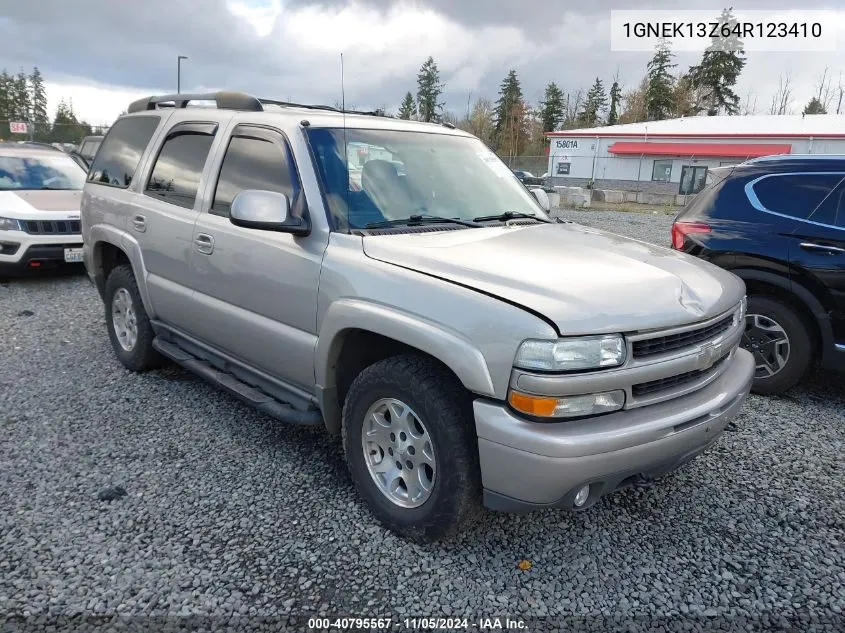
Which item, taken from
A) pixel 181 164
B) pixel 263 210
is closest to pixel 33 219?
pixel 181 164

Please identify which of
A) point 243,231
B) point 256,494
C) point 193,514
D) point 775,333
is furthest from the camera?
point 775,333

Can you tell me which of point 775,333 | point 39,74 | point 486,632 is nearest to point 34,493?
point 486,632

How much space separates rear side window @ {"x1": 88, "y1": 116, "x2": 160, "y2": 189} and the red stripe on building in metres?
33.4

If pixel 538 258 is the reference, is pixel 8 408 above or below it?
below

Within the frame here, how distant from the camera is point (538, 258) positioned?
2.86 meters

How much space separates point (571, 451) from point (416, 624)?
903 mm

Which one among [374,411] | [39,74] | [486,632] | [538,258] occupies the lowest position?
[486,632]

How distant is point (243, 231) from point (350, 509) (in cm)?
163

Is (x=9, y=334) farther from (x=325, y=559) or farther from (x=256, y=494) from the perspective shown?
(x=325, y=559)

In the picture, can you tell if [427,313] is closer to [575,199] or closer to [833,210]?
[833,210]

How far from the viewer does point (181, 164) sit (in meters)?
4.23

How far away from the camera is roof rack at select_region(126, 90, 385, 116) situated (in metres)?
3.94

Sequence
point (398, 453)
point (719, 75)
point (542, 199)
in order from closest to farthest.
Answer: point (398, 453), point (542, 199), point (719, 75)

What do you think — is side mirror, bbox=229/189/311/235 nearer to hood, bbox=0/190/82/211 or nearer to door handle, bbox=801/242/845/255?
door handle, bbox=801/242/845/255
